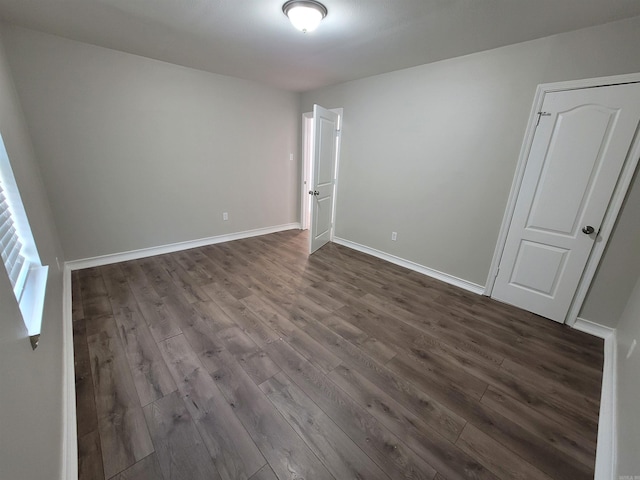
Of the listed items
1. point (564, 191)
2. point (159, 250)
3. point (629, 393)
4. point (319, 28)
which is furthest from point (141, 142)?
point (629, 393)

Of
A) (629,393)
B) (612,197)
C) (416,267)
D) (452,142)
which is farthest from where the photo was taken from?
(416,267)

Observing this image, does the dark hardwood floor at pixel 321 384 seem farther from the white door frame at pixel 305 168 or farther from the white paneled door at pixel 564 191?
the white door frame at pixel 305 168

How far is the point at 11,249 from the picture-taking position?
1.42m

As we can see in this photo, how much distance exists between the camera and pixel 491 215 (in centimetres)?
272

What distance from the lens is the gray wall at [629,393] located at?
1.08 m

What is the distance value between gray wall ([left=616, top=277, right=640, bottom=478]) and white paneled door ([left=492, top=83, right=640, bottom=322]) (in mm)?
484

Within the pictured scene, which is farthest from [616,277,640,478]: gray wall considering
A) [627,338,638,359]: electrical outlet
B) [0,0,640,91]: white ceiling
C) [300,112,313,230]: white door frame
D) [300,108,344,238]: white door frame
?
[300,112,313,230]: white door frame

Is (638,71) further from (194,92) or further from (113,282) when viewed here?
(113,282)

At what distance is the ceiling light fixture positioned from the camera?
1.79 metres

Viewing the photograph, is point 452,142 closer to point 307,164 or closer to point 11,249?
point 307,164

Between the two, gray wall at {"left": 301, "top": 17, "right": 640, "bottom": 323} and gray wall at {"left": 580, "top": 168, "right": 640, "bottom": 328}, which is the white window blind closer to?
gray wall at {"left": 301, "top": 17, "right": 640, "bottom": 323}

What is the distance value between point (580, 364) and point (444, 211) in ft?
5.74

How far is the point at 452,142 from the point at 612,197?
1384mm

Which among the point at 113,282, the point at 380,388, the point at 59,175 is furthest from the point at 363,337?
the point at 59,175
